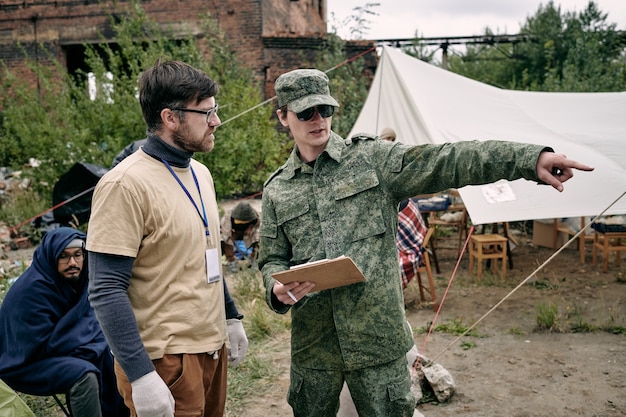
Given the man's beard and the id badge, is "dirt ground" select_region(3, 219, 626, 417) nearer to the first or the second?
the id badge

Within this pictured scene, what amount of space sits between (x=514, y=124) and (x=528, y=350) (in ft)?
7.29

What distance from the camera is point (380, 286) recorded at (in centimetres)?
194

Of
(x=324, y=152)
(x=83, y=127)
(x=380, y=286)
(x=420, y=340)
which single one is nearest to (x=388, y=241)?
(x=380, y=286)

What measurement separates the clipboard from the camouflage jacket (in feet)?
0.52

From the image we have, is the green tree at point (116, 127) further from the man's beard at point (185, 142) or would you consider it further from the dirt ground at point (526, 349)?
the man's beard at point (185, 142)

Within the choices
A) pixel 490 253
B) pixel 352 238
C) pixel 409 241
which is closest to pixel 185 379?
pixel 352 238

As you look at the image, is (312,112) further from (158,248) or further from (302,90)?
(158,248)

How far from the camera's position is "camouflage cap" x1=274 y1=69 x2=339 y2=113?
6.54 ft

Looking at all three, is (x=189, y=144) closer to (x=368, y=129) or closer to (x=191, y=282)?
(x=191, y=282)

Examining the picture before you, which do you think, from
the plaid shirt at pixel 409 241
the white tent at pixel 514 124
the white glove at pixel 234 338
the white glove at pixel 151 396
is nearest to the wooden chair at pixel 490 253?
the white tent at pixel 514 124

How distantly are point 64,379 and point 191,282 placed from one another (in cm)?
153

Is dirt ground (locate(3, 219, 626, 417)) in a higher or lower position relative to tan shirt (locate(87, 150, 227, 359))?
lower

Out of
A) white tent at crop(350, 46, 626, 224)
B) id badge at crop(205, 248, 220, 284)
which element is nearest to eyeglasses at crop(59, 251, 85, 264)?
id badge at crop(205, 248, 220, 284)

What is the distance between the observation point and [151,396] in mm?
1571
